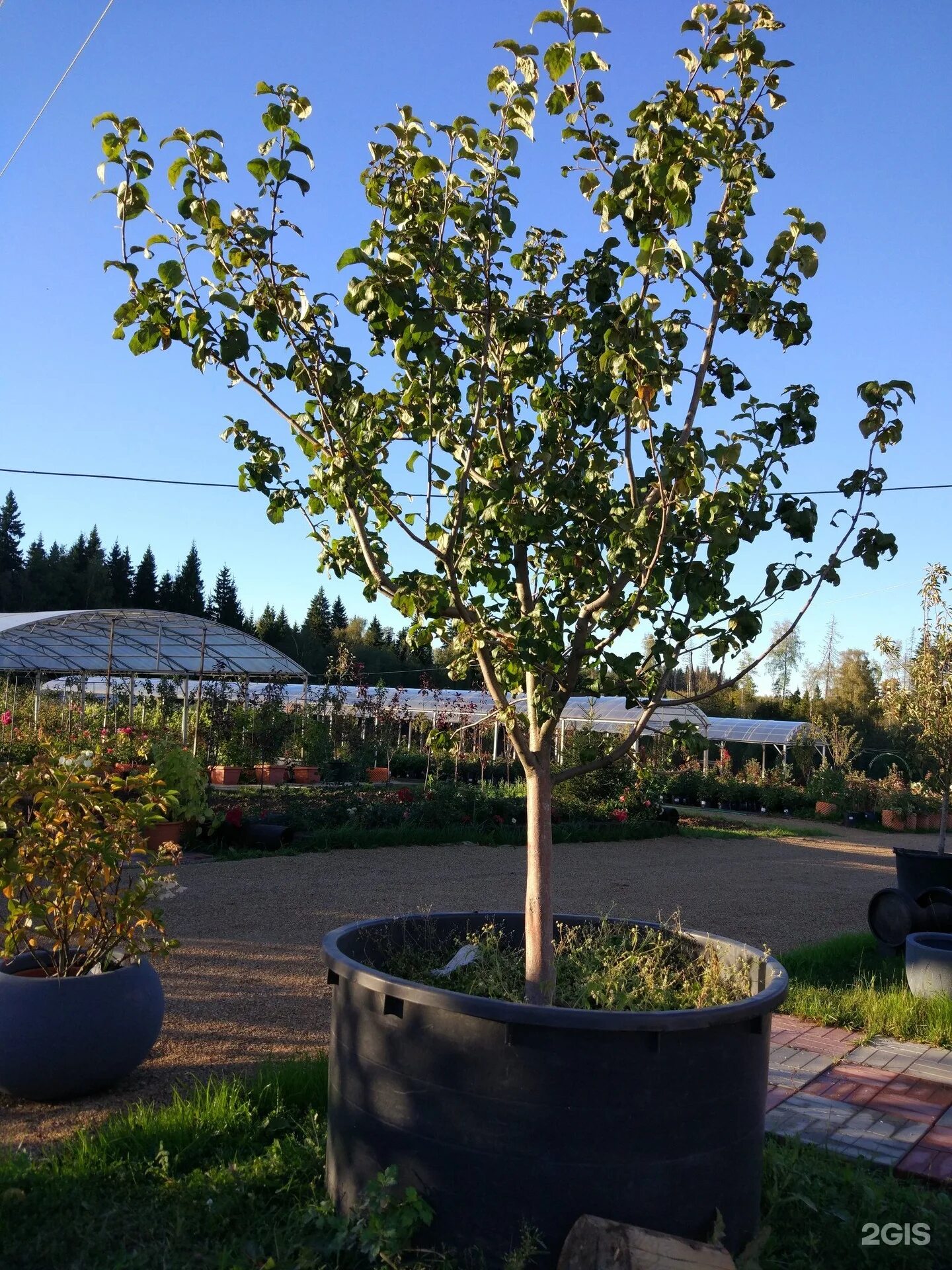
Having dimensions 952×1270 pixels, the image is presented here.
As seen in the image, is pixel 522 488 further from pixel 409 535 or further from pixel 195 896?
pixel 195 896

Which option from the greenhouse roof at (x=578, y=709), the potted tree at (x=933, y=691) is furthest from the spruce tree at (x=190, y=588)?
the potted tree at (x=933, y=691)

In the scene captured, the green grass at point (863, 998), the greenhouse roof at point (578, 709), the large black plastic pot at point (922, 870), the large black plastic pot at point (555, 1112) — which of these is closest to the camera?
the large black plastic pot at point (555, 1112)

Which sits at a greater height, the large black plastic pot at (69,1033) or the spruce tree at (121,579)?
the spruce tree at (121,579)

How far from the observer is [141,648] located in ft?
67.7

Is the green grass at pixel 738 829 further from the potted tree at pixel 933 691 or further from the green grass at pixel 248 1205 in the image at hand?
the green grass at pixel 248 1205

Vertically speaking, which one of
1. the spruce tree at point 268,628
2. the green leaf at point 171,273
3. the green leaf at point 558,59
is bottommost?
the green leaf at point 171,273

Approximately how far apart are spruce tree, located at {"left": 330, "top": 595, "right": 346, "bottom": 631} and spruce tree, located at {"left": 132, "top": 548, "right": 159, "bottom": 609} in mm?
13611

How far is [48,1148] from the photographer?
3.13 meters

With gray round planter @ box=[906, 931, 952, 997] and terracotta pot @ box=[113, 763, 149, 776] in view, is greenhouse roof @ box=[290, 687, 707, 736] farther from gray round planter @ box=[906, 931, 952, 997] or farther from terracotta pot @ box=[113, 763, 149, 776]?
gray round planter @ box=[906, 931, 952, 997]

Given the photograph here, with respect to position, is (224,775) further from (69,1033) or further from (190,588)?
(190,588)

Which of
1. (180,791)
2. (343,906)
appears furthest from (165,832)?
(343,906)

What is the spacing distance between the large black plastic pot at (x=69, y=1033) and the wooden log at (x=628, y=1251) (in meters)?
2.13

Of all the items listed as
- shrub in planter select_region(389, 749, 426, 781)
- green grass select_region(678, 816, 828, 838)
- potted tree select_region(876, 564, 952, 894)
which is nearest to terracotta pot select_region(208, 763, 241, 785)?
shrub in planter select_region(389, 749, 426, 781)

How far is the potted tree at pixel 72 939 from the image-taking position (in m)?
3.56
